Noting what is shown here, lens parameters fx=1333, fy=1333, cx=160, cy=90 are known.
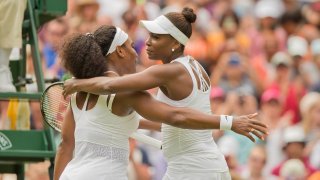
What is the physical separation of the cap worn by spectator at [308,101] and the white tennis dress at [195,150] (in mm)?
6258

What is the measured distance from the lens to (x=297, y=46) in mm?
16688

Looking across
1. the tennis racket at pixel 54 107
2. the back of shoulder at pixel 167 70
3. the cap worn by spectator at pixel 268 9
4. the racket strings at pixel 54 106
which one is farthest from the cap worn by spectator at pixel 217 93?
the back of shoulder at pixel 167 70

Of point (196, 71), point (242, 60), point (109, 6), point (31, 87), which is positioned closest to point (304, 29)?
point (242, 60)

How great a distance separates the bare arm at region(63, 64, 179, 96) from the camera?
27.6 ft

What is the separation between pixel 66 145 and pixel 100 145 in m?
0.39

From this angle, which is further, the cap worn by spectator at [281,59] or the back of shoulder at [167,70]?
the cap worn by spectator at [281,59]

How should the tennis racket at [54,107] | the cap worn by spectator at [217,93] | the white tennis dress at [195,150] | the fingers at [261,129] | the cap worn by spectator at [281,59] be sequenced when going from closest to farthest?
the fingers at [261,129] < the white tennis dress at [195,150] < the tennis racket at [54,107] < the cap worn by spectator at [217,93] < the cap worn by spectator at [281,59]

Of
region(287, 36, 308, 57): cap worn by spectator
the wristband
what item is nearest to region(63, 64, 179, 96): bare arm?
the wristband

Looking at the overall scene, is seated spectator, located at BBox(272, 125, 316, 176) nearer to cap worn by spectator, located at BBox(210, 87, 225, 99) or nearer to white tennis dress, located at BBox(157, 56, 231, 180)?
cap worn by spectator, located at BBox(210, 87, 225, 99)

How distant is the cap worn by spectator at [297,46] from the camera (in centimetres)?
1655

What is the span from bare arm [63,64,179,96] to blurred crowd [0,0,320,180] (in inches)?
211

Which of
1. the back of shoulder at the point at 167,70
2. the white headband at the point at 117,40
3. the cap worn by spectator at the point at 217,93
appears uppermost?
the white headband at the point at 117,40

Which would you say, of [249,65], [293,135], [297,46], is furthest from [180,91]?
[297,46]

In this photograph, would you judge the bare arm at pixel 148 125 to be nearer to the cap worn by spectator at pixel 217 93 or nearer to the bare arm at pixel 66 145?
the bare arm at pixel 66 145
